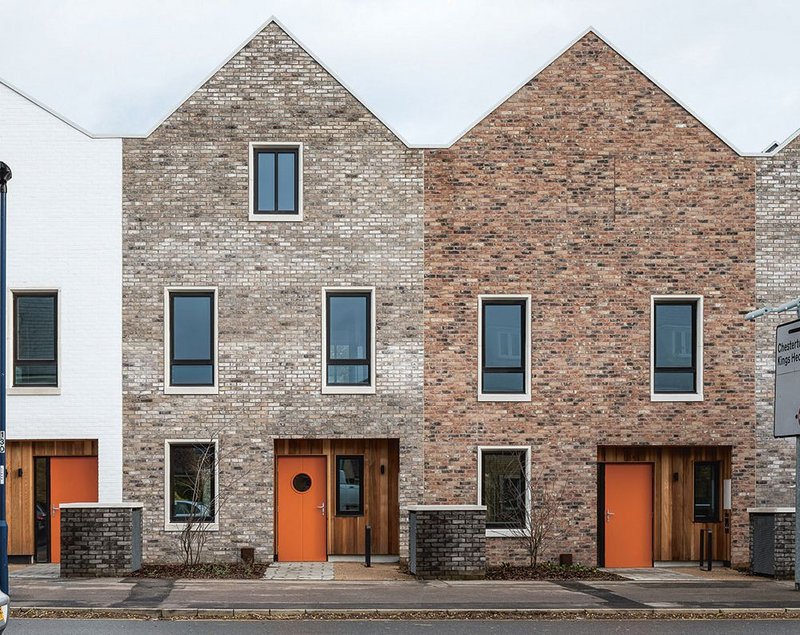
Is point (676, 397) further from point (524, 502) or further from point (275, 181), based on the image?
point (275, 181)

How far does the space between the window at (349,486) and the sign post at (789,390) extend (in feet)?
27.2

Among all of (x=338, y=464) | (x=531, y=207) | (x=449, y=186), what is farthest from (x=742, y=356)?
(x=338, y=464)

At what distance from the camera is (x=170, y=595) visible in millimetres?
15266

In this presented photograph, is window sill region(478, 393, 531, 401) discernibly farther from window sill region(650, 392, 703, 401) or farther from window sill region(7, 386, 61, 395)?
window sill region(7, 386, 61, 395)

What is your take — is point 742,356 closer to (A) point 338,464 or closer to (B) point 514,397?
(B) point 514,397

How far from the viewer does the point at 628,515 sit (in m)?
20.6

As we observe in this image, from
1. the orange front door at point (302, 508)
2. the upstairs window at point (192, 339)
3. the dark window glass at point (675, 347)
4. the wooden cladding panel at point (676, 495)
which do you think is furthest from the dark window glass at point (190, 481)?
the dark window glass at point (675, 347)

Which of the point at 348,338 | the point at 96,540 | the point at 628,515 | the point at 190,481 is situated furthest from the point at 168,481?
the point at 628,515

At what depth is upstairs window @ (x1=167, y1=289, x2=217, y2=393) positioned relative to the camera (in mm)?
20031

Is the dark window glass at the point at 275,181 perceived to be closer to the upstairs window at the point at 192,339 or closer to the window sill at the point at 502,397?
the upstairs window at the point at 192,339

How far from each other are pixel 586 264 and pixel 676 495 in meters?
5.22

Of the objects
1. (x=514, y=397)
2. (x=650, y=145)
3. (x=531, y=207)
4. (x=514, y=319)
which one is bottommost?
(x=514, y=397)

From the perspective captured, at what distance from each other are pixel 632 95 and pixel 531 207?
317cm

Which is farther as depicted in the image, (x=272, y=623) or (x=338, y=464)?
(x=338, y=464)
